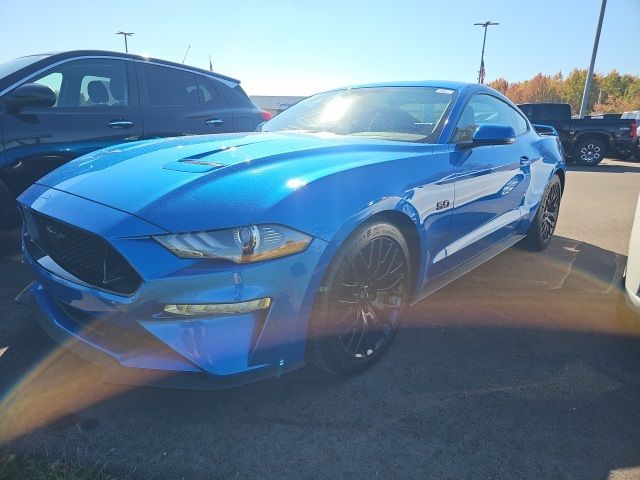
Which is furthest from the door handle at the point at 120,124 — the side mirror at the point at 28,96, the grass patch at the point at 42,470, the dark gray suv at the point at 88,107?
the grass patch at the point at 42,470

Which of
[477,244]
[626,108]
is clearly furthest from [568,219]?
[626,108]

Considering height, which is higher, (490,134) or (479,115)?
(479,115)

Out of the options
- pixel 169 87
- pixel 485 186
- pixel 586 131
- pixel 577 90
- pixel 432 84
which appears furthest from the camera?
pixel 577 90

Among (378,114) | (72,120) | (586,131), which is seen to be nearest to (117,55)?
(72,120)

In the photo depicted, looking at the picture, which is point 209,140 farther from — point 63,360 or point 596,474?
point 596,474

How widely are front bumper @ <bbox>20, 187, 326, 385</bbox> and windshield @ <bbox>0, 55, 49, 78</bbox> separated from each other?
2453 mm

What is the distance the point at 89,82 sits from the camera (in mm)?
3990

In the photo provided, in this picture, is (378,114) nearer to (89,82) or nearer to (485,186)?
(485,186)

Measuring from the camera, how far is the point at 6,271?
143 inches

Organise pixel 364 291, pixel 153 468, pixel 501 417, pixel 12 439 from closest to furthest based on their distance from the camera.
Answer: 1. pixel 153 468
2. pixel 12 439
3. pixel 501 417
4. pixel 364 291

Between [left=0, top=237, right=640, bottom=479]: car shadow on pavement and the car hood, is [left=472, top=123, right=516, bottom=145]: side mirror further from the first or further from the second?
[left=0, top=237, right=640, bottom=479]: car shadow on pavement

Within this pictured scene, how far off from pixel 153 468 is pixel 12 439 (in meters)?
0.63

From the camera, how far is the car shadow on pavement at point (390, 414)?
1786 millimetres

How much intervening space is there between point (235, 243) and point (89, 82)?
3.17m
